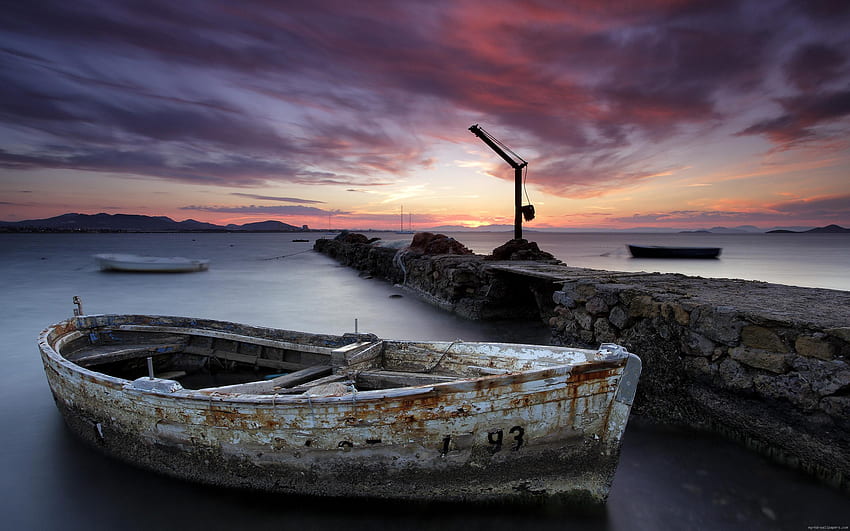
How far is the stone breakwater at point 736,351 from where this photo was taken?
139 inches

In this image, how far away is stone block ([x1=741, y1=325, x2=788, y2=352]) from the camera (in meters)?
3.86

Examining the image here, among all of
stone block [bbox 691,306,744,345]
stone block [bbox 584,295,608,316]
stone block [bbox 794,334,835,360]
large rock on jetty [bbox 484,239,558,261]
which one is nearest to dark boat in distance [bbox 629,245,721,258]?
large rock on jetty [bbox 484,239,558,261]

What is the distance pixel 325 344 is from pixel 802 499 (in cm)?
512

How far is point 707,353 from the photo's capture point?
4480 mm

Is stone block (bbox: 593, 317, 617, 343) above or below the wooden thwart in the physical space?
above

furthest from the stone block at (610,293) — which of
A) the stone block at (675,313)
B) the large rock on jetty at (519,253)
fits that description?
the large rock on jetty at (519,253)

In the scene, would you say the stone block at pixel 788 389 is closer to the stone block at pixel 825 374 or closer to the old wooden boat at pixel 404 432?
the stone block at pixel 825 374

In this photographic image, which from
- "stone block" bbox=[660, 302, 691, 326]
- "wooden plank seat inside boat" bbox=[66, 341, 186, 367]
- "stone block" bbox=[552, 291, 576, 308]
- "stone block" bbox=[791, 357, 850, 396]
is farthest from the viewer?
"stone block" bbox=[552, 291, 576, 308]

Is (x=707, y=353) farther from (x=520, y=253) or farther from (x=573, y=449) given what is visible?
(x=520, y=253)

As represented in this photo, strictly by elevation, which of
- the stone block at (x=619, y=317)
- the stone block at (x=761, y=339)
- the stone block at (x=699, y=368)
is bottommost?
the stone block at (x=699, y=368)

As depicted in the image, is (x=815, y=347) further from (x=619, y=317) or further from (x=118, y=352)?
(x=118, y=352)

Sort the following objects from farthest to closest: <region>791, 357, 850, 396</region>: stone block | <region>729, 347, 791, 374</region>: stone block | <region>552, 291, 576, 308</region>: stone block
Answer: <region>552, 291, 576, 308</region>: stone block < <region>729, 347, 791, 374</region>: stone block < <region>791, 357, 850, 396</region>: stone block

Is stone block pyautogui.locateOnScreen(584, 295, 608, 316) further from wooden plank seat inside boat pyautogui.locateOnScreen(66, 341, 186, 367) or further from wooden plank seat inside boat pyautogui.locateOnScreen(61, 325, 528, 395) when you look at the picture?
wooden plank seat inside boat pyautogui.locateOnScreen(66, 341, 186, 367)

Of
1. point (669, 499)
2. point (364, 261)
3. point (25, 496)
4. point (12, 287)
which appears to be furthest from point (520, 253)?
point (12, 287)
